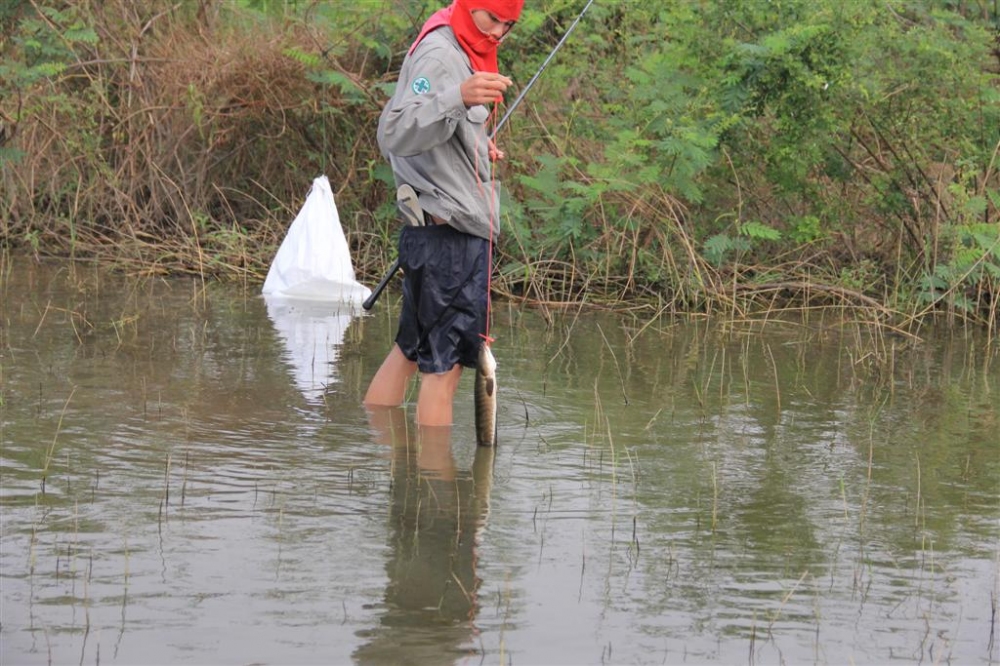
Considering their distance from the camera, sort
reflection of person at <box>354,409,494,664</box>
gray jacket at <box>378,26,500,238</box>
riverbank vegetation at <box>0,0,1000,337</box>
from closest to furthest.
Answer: reflection of person at <box>354,409,494,664</box> → gray jacket at <box>378,26,500,238</box> → riverbank vegetation at <box>0,0,1000,337</box>

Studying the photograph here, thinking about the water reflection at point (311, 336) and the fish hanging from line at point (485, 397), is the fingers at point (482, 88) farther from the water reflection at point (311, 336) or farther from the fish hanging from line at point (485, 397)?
the water reflection at point (311, 336)

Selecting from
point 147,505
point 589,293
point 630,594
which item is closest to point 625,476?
point 630,594

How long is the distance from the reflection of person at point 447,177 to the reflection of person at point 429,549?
37 cm

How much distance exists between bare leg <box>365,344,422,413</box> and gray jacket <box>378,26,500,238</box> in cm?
91

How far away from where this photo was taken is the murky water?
4.50 m

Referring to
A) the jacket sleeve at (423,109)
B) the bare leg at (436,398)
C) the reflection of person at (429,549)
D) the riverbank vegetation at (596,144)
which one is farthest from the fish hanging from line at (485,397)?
the riverbank vegetation at (596,144)

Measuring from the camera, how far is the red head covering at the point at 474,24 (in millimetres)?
6008

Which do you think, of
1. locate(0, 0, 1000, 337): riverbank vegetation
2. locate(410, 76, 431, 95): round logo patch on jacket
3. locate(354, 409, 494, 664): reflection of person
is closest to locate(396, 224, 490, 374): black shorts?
locate(354, 409, 494, 664): reflection of person

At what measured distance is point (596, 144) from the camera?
1130 cm

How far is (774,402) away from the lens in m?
7.82

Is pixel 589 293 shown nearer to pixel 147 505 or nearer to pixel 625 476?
pixel 625 476

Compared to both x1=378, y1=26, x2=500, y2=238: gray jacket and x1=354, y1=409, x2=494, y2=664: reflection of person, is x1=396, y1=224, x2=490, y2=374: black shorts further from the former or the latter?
x1=354, y1=409, x2=494, y2=664: reflection of person

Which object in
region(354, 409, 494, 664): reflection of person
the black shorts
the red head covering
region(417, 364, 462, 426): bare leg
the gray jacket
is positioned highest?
the red head covering

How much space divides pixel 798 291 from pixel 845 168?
3.50 feet
